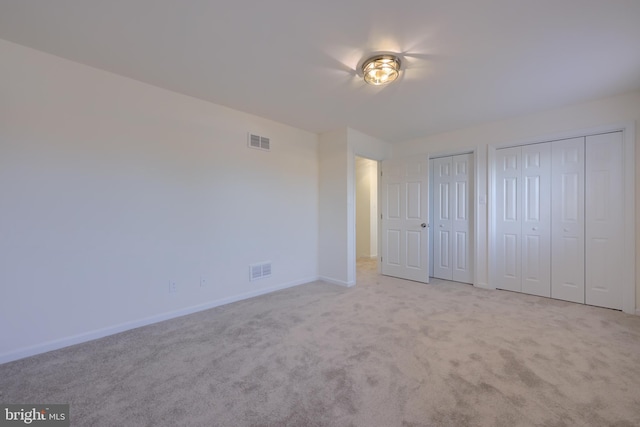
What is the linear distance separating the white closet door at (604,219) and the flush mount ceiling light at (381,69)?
270 centimetres

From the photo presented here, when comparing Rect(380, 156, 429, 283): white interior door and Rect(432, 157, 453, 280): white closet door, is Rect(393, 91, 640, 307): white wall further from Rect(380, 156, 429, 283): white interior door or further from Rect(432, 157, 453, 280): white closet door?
Rect(380, 156, 429, 283): white interior door

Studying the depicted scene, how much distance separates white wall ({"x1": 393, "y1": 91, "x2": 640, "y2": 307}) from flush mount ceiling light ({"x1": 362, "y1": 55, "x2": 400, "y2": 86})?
2.20 meters

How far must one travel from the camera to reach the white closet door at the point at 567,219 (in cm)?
314

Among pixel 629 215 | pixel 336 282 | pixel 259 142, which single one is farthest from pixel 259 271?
pixel 629 215

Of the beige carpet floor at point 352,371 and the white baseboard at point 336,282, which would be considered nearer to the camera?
the beige carpet floor at point 352,371

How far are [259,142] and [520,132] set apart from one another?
349 cm

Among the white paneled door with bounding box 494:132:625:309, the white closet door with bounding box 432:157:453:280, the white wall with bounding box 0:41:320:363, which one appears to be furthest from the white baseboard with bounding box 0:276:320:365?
the white paneled door with bounding box 494:132:625:309

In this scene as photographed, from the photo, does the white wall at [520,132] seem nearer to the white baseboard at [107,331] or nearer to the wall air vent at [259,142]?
the wall air vent at [259,142]

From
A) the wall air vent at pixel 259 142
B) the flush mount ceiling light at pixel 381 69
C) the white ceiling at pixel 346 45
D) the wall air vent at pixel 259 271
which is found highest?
the white ceiling at pixel 346 45

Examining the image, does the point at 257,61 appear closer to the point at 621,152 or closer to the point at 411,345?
the point at 411,345

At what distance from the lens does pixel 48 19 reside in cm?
174

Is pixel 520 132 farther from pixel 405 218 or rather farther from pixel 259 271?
pixel 259 271

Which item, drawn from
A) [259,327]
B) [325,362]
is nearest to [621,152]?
[325,362]

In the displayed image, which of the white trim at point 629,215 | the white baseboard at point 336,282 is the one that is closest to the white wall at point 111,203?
the white baseboard at point 336,282
